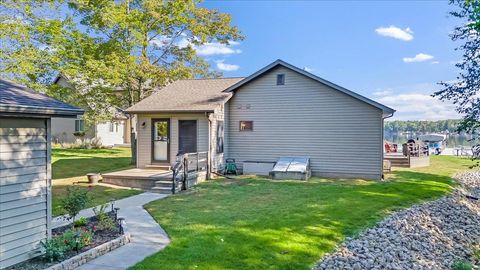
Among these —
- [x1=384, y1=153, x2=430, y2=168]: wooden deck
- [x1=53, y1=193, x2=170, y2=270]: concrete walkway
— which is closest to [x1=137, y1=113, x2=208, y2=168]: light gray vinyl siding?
[x1=53, y1=193, x2=170, y2=270]: concrete walkway

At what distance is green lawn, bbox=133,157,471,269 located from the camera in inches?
213

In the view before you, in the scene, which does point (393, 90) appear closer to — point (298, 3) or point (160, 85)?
point (298, 3)

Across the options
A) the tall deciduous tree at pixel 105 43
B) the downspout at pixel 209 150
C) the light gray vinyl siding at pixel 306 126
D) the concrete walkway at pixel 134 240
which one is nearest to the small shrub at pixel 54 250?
the concrete walkway at pixel 134 240

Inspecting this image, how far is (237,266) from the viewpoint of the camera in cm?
508

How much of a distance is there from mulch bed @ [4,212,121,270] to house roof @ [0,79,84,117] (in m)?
2.13

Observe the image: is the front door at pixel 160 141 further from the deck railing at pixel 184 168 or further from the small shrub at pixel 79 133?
the small shrub at pixel 79 133

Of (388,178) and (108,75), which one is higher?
(108,75)

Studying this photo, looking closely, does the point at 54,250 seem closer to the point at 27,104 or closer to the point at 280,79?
the point at 27,104

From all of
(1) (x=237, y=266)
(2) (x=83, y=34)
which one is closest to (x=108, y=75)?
(2) (x=83, y=34)

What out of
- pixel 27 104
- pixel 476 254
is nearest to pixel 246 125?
pixel 476 254

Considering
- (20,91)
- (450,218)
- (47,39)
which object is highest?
(47,39)

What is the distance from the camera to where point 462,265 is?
6.57 meters

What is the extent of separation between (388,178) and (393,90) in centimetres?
1773

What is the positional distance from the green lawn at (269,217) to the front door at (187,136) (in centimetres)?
244
